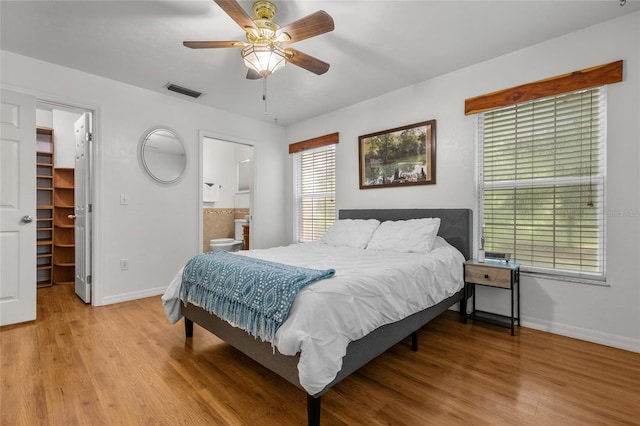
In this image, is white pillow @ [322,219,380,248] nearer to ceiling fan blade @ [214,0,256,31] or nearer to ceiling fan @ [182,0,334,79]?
ceiling fan @ [182,0,334,79]

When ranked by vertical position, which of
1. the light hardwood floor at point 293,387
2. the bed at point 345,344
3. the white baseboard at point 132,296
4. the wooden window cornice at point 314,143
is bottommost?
the light hardwood floor at point 293,387

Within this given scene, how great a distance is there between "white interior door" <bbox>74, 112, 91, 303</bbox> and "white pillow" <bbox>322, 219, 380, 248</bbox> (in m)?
2.74

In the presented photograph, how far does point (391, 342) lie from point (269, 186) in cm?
358

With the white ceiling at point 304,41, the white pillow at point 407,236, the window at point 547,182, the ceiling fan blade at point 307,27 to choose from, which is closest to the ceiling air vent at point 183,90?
the white ceiling at point 304,41

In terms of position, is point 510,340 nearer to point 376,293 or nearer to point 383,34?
point 376,293

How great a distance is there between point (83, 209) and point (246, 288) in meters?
2.97

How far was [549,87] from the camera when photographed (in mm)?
2584

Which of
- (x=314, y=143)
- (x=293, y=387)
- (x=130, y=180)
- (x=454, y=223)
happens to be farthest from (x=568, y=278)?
(x=130, y=180)

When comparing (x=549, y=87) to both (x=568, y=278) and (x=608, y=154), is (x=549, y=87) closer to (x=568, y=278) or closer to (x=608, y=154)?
(x=608, y=154)

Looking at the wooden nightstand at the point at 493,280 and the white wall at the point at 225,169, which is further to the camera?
the white wall at the point at 225,169

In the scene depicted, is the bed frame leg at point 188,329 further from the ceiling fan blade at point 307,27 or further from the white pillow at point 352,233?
the ceiling fan blade at point 307,27

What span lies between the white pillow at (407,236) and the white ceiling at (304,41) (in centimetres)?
163

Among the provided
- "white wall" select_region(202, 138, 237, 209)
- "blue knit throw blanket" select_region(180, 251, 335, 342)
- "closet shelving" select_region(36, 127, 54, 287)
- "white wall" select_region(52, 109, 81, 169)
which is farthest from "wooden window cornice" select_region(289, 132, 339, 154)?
"closet shelving" select_region(36, 127, 54, 287)

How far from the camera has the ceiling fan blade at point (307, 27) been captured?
1.81 m
